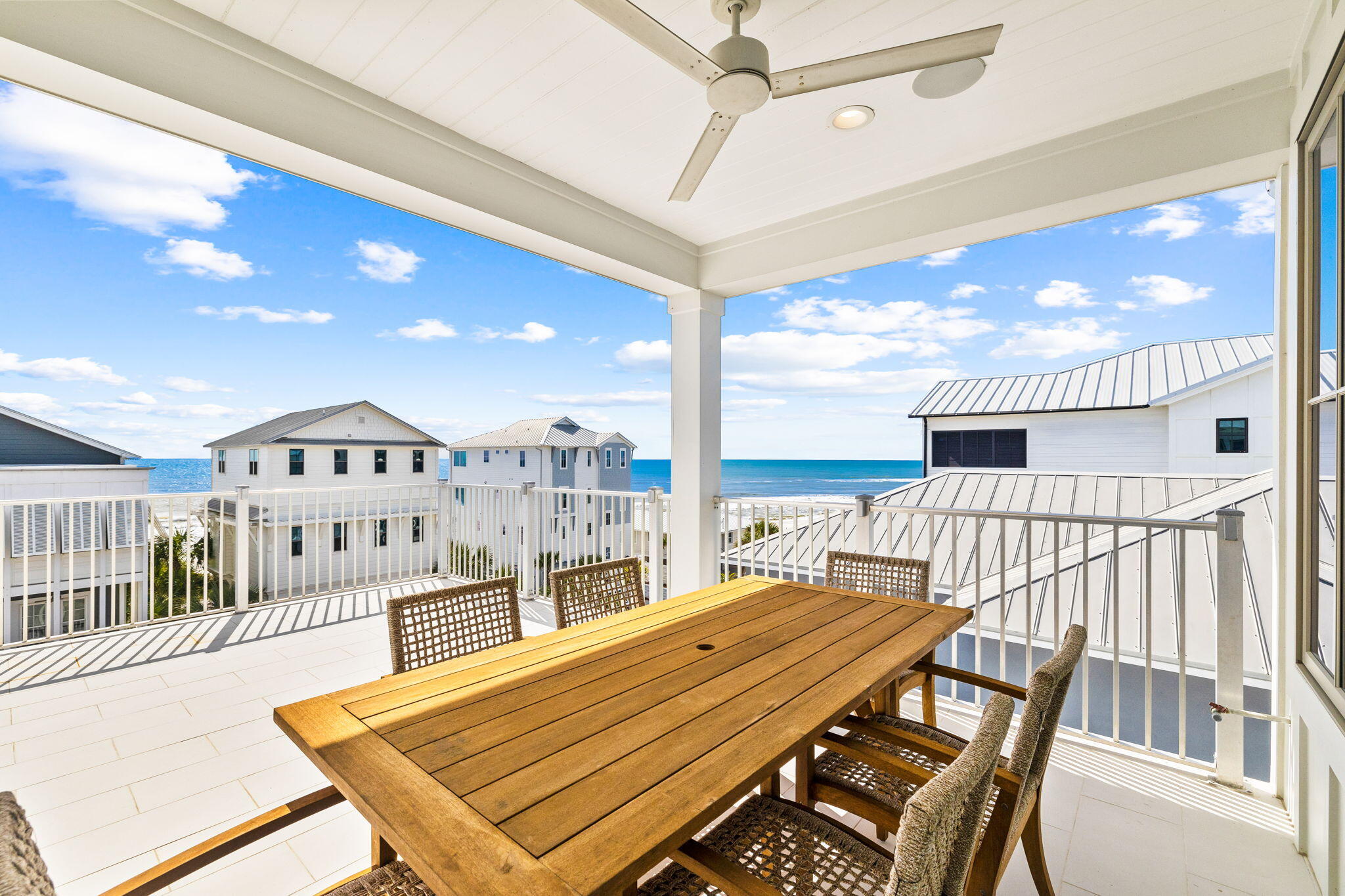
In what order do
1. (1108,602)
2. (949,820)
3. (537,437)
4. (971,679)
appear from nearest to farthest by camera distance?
(949,820) → (971,679) → (1108,602) → (537,437)

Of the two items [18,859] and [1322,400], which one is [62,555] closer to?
[18,859]

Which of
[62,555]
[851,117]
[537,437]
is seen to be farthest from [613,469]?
[851,117]

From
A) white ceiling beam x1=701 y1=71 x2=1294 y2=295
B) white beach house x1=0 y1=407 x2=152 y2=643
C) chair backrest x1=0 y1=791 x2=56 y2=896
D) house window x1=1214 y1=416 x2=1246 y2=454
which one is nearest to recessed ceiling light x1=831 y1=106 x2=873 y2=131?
white ceiling beam x1=701 y1=71 x2=1294 y2=295

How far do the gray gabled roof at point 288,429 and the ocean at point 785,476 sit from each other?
16.8m

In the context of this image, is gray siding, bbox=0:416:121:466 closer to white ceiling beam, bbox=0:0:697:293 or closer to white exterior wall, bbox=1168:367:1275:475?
white ceiling beam, bbox=0:0:697:293

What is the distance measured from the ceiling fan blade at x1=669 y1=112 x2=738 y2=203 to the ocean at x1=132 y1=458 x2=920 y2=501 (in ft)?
72.6

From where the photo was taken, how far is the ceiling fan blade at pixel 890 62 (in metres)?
1.52

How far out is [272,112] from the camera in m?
2.04

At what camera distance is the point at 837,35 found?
1.96 metres

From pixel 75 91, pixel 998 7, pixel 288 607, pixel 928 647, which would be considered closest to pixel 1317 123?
pixel 998 7

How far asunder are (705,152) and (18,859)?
2217 mm

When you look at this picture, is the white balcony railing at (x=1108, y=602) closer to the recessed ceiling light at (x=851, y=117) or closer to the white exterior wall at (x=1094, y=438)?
the recessed ceiling light at (x=851, y=117)

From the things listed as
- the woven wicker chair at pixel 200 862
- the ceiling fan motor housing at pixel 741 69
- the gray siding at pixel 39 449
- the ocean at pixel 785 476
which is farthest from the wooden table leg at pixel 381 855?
the ocean at pixel 785 476

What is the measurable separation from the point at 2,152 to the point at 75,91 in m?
17.1
